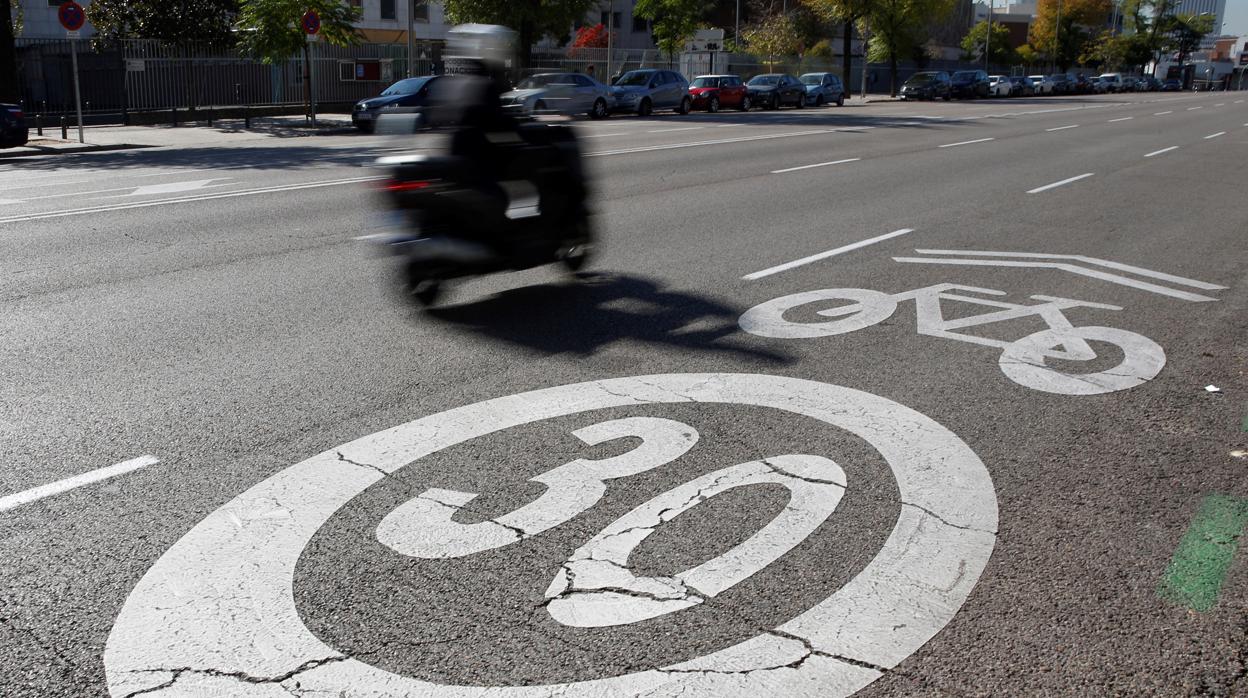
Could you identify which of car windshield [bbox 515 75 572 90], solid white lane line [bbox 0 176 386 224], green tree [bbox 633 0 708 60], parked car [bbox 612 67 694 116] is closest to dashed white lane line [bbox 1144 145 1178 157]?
solid white lane line [bbox 0 176 386 224]

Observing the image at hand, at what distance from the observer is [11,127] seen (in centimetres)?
2109

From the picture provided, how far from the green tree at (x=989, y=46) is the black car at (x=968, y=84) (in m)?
29.4

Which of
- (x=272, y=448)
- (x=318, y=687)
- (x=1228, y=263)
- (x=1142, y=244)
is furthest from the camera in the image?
(x=1142, y=244)

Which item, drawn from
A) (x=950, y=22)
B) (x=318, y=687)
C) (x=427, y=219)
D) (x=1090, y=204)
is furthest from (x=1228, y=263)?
(x=950, y=22)

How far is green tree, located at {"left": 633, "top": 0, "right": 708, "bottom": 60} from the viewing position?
214 feet

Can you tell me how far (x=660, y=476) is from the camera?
A: 4309 millimetres

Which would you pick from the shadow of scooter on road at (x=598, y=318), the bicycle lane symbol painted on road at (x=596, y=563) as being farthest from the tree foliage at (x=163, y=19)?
the bicycle lane symbol painted on road at (x=596, y=563)

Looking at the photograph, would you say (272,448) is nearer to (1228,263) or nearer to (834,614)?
(834,614)

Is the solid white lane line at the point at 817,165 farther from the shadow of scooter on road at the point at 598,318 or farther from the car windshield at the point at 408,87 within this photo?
the car windshield at the point at 408,87

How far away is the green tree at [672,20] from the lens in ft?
214

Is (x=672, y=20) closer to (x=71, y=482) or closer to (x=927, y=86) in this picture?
(x=927, y=86)

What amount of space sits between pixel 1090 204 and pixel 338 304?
31.4ft

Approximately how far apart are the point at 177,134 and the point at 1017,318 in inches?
968

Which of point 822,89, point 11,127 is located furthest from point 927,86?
point 11,127
